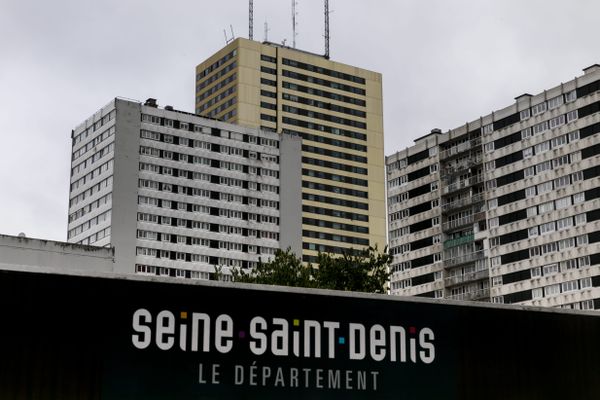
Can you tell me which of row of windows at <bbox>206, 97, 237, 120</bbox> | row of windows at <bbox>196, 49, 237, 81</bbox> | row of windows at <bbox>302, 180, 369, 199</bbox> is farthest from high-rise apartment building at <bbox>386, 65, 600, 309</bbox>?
row of windows at <bbox>196, 49, 237, 81</bbox>

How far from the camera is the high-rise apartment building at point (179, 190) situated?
420 ft

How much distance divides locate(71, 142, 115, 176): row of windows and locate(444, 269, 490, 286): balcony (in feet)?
161

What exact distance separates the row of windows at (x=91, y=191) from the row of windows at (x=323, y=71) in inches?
1825

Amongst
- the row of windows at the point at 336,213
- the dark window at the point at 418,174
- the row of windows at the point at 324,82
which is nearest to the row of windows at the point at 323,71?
the row of windows at the point at 324,82

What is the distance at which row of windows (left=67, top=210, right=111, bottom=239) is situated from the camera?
12809 cm

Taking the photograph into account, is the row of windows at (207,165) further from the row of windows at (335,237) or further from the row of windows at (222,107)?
the row of windows at (222,107)

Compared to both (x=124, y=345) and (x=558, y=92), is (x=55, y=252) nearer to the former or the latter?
(x=124, y=345)

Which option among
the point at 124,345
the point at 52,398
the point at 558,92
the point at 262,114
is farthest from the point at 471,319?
the point at 262,114

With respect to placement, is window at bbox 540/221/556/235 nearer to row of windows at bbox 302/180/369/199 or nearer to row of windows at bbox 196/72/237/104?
row of windows at bbox 302/180/369/199

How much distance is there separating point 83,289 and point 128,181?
11724 cm

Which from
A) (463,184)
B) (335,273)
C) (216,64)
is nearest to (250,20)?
(216,64)

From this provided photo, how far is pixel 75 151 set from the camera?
139m

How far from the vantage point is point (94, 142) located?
133625 millimetres

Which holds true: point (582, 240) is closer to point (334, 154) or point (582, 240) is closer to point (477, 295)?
point (477, 295)
